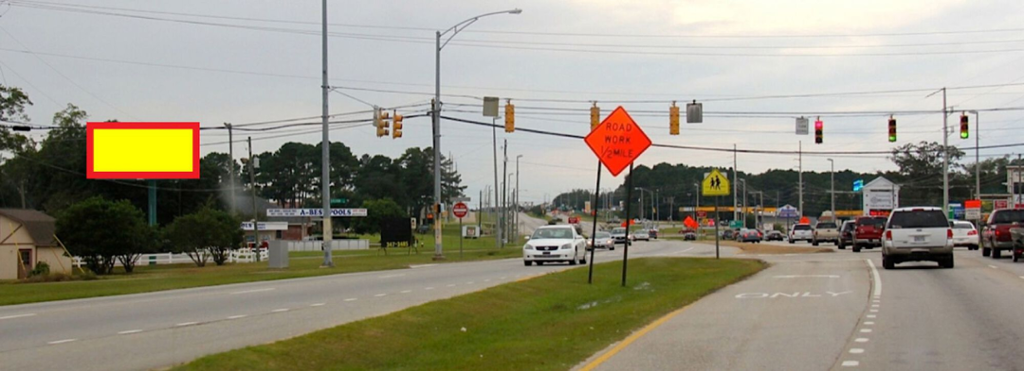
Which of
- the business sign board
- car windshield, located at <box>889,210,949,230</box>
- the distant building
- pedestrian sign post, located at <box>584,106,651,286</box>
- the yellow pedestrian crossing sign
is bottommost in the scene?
the distant building

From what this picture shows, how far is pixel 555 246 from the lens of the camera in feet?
121

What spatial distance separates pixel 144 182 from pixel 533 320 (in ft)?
275


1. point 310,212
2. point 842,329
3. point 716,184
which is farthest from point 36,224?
point 310,212

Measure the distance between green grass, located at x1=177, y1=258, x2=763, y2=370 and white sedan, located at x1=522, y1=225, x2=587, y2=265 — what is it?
39.2 feet

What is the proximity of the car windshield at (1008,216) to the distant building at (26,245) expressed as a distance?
41.7 metres

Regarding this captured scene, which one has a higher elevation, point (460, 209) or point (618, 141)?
point (618, 141)

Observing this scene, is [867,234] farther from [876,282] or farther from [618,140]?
[618,140]

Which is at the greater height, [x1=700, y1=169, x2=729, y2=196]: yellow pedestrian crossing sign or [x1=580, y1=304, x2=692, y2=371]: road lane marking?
[x1=700, y1=169, x2=729, y2=196]: yellow pedestrian crossing sign

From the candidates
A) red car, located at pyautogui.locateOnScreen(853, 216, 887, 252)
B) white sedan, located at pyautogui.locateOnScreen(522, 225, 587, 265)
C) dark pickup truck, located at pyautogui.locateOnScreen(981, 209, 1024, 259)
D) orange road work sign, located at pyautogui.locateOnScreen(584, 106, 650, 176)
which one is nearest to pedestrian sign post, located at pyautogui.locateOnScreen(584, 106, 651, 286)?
orange road work sign, located at pyautogui.locateOnScreen(584, 106, 650, 176)

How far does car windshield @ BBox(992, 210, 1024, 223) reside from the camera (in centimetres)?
Result: 3669

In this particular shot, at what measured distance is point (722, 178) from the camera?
37281 mm

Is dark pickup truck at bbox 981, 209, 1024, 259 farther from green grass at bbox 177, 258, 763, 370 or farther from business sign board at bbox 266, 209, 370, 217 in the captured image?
business sign board at bbox 266, 209, 370, 217

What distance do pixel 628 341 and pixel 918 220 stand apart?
19.6 meters

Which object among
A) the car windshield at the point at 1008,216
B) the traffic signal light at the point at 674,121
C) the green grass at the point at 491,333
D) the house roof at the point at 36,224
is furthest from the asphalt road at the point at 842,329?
the house roof at the point at 36,224
